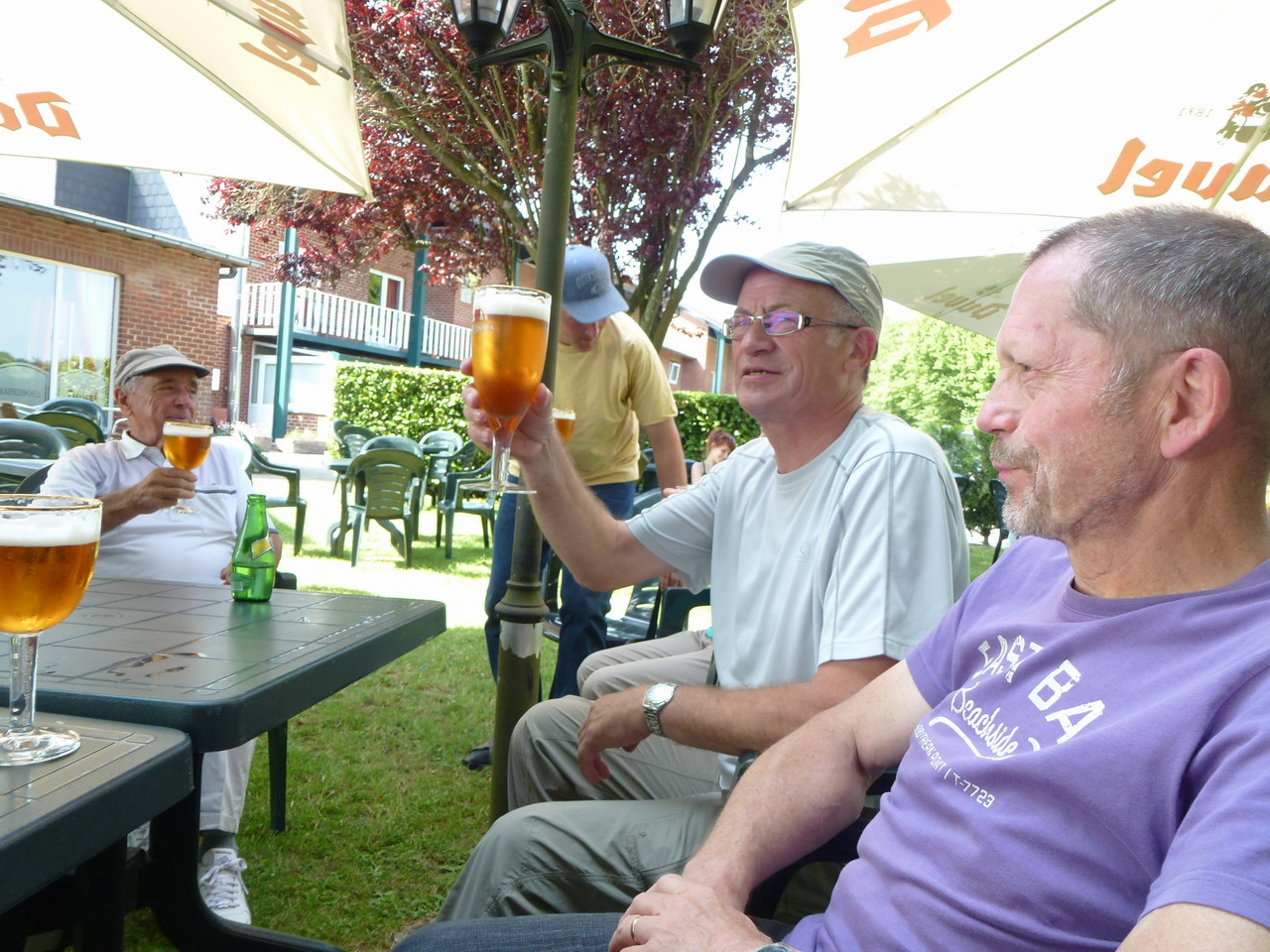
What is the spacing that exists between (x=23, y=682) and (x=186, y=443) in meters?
1.78

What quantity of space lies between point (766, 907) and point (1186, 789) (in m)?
0.74

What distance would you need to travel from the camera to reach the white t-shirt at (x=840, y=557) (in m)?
1.80

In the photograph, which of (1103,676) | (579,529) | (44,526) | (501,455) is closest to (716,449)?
(579,529)

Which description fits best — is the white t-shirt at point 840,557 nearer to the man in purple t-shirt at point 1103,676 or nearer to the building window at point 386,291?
the man in purple t-shirt at point 1103,676

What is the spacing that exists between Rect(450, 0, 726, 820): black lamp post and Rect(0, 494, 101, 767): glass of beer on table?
156cm

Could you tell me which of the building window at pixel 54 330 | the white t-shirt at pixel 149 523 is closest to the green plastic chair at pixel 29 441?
the white t-shirt at pixel 149 523

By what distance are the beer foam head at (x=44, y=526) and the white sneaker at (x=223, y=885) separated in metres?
1.73

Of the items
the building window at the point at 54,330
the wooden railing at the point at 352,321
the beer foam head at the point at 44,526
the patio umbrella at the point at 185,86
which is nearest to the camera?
the beer foam head at the point at 44,526

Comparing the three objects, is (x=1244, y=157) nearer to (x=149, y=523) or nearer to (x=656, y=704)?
(x=656, y=704)

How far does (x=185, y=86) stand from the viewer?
3125 mm

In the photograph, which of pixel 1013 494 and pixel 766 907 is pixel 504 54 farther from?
pixel 766 907

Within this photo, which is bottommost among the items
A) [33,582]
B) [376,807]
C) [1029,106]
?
[376,807]

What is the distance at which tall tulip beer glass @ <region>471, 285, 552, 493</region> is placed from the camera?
170 centimetres

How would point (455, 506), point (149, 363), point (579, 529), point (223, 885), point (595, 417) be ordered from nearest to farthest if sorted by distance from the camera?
point (579, 529) → point (223, 885) → point (149, 363) → point (595, 417) → point (455, 506)
